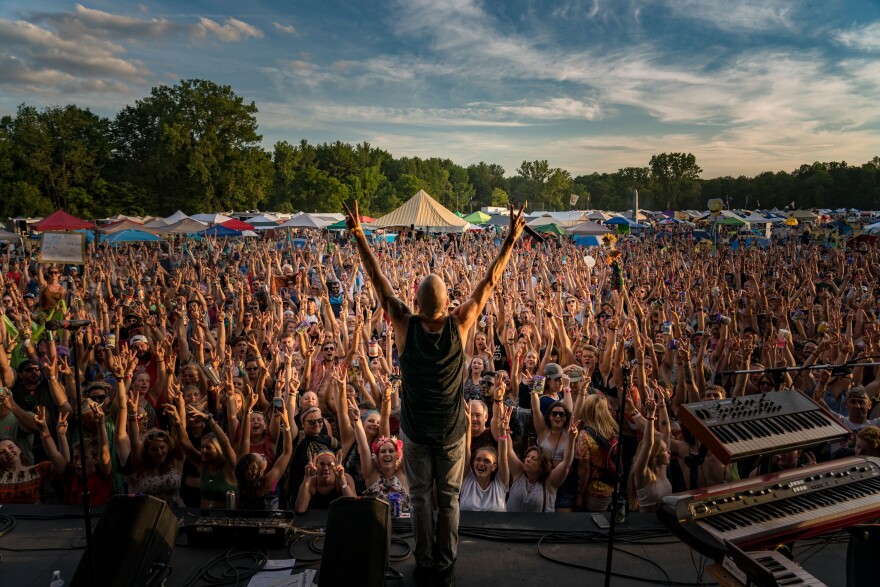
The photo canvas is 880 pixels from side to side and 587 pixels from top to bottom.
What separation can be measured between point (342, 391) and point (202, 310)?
4335mm

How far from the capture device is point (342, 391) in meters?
3.70

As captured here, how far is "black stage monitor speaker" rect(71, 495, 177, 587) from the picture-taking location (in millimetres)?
2248

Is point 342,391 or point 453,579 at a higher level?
point 342,391

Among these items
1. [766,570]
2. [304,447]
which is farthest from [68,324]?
[766,570]

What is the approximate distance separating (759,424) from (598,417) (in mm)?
1576

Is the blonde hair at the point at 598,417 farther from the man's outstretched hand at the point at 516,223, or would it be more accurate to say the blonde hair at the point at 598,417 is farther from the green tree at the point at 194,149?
the green tree at the point at 194,149

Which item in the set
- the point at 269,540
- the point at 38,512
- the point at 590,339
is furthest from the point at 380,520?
the point at 590,339

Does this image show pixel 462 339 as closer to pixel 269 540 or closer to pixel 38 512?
pixel 269 540

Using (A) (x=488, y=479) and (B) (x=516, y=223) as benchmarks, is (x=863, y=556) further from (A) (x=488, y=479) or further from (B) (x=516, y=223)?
(B) (x=516, y=223)

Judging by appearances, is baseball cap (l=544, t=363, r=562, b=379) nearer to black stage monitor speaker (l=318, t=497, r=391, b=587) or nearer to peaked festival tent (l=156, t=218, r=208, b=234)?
black stage monitor speaker (l=318, t=497, r=391, b=587)

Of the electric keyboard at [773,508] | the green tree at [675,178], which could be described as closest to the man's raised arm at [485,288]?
the electric keyboard at [773,508]

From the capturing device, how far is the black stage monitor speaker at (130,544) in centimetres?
225

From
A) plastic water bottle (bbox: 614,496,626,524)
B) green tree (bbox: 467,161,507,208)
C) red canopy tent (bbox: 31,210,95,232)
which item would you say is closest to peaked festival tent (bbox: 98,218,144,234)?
red canopy tent (bbox: 31,210,95,232)

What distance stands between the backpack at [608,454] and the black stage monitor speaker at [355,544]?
179 centimetres
